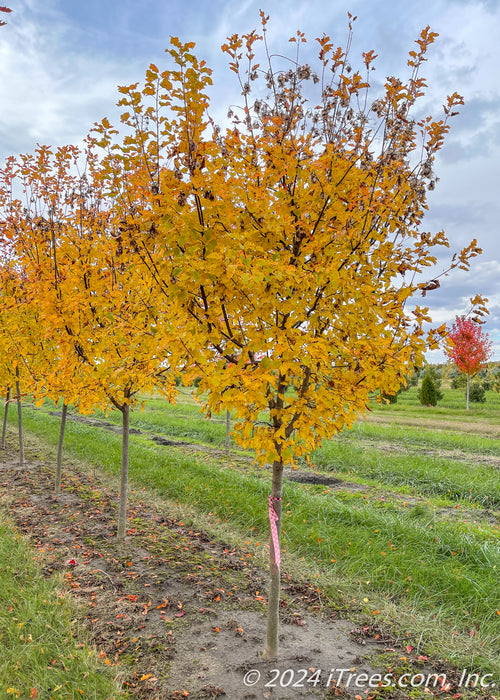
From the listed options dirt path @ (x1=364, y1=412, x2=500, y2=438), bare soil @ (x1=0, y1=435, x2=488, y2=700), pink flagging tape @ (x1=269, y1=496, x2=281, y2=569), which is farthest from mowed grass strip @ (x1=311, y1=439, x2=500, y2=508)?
pink flagging tape @ (x1=269, y1=496, x2=281, y2=569)

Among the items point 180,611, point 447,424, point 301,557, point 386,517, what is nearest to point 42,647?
point 180,611

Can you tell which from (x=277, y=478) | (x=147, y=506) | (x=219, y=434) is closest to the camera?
(x=277, y=478)

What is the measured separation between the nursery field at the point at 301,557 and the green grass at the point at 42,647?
5.3 inches

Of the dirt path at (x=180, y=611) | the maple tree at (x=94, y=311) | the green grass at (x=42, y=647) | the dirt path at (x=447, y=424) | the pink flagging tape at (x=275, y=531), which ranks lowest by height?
the dirt path at (x=180, y=611)

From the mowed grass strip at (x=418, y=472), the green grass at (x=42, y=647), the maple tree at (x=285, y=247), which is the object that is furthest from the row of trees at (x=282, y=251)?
the mowed grass strip at (x=418, y=472)

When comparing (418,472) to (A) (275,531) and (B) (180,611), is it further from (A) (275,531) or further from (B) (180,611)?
(A) (275,531)

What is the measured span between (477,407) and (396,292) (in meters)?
22.8

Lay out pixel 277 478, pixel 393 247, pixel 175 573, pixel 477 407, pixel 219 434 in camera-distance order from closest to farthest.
Answer: 1. pixel 393 247
2. pixel 277 478
3. pixel 175 573
4. pixel 219 434
5. pixel 477 407

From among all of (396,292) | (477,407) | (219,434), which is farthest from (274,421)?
(477,407)

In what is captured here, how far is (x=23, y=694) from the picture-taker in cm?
273

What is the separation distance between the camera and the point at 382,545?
5.00 metres

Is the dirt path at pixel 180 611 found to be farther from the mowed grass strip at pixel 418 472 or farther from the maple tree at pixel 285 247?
the mowed grass strip at pixel 418 472

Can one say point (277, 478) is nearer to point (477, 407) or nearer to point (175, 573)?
point (175, 573)

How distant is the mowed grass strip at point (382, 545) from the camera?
402 cm
